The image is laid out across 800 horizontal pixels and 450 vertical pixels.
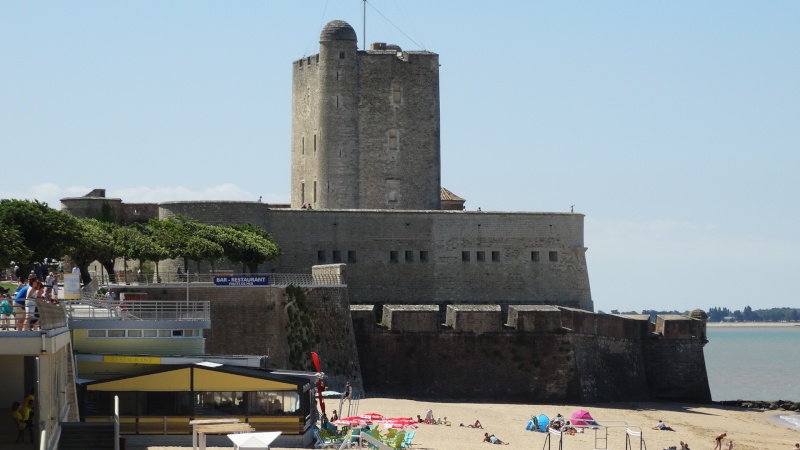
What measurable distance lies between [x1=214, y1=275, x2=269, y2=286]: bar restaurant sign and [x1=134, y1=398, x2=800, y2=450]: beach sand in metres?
5.03

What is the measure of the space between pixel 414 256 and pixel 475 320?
8050 mm

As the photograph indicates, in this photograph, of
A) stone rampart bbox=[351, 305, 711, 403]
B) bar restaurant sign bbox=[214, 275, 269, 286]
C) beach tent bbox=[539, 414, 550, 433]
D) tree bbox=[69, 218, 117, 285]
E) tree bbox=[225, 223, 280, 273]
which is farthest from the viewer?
tree bbox=[225, 223, 280, 273]

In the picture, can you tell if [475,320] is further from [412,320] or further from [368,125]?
[368,125]

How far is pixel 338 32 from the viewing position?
2650 inches

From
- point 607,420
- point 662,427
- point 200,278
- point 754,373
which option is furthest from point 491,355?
point 754,373

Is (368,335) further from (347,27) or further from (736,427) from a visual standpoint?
(347,27)

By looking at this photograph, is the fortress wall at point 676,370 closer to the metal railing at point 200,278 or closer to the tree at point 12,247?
the metal railing at point 200,278

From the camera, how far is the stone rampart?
176 ft

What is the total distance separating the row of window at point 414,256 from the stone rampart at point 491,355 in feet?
20.4

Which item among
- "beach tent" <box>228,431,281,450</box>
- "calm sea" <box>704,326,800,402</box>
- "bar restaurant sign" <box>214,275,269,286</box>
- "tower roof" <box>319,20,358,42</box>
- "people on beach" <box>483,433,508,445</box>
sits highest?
"tower roof" <box>319,20,358,42</box>

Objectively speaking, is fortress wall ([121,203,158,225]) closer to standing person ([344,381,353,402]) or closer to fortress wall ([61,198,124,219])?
fortress wall ([61,198,124,219])

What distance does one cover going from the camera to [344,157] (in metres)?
67.8

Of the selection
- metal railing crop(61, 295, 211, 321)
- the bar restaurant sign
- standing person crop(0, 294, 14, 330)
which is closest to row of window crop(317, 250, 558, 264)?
the bar restaurant sign

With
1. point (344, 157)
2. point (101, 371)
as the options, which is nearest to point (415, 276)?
point (344, 157)
